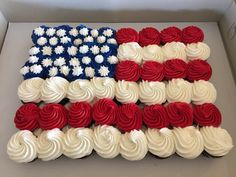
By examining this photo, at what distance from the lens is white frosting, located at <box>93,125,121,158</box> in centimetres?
104

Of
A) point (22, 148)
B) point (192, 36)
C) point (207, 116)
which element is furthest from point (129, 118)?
point (192, 36)

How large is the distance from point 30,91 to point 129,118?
0.43 meters

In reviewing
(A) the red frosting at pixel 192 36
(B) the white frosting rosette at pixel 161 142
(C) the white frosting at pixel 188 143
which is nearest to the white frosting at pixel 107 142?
(B) the white frosting rosette at pixel 161 142

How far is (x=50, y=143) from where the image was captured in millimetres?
1043

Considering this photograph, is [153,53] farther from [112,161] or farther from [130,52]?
[112,161]

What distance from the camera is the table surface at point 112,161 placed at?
3.53 feet

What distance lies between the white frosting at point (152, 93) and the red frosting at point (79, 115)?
0.23 m

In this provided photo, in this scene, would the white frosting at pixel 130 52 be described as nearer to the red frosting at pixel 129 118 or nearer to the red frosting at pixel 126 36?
the red frosting at pixel 126 36

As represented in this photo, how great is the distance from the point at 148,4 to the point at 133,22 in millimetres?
A: 135

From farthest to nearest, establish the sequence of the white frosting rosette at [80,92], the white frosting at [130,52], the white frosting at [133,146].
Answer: the white frosting at [130,52] → the white frosting rosette at [80,92] → the white frosting at [133,146]

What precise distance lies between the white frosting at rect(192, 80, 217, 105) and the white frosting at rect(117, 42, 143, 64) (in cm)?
28

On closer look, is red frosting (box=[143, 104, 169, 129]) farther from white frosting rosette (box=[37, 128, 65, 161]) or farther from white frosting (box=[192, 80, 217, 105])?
white frosting rosette (box=[37, 128, 65, 161])

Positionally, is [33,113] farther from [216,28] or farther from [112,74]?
[216,28]

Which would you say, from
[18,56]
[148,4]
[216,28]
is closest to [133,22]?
[148,4]
